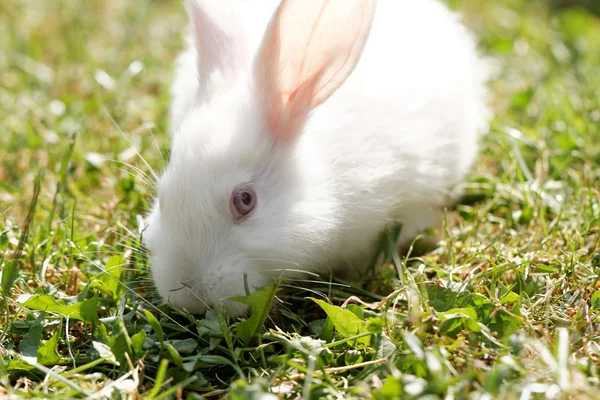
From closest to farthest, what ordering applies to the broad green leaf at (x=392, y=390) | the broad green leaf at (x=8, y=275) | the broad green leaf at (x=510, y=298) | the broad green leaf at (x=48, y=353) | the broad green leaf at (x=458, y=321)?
the broad green leaf at (x=392, y=390) → the broad green leaf at (x=458, y=321) → the broad green leaf at (x=48, y=353) → the broad green leaf at (x=510, y=298) → the broad green leaf at (x=8, y=275)

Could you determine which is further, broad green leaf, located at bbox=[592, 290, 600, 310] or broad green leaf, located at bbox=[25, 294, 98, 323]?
broad green leaf, located at bbox=[25, 294, 98, 323]

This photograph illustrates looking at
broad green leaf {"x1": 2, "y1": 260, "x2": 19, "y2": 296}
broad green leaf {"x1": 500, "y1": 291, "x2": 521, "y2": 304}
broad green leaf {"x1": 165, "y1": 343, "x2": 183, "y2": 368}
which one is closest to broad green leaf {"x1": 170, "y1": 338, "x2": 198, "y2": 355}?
broad green leaf {"x1": 165, "y1": 343, "x2": 183, "y2": 368}

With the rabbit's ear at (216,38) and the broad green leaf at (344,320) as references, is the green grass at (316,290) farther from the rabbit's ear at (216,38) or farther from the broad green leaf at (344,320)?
the rabbit's ear at (216,38)

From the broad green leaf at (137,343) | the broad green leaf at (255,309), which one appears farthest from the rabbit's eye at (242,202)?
the broad green leaf at (137,343)

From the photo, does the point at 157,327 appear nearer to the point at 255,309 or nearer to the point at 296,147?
the point at 255,309

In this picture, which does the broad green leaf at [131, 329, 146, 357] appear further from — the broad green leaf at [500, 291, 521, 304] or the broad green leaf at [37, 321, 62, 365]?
the broad green leaf at [500, 291, 521, 304]

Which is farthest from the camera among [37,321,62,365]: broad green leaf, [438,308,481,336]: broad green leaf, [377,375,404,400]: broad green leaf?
[37,321,62,365]: broad green leaf

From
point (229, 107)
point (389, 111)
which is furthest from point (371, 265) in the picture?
point (229, 107)

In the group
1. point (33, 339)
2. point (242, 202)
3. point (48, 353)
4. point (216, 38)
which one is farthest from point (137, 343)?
point (216, 38)
